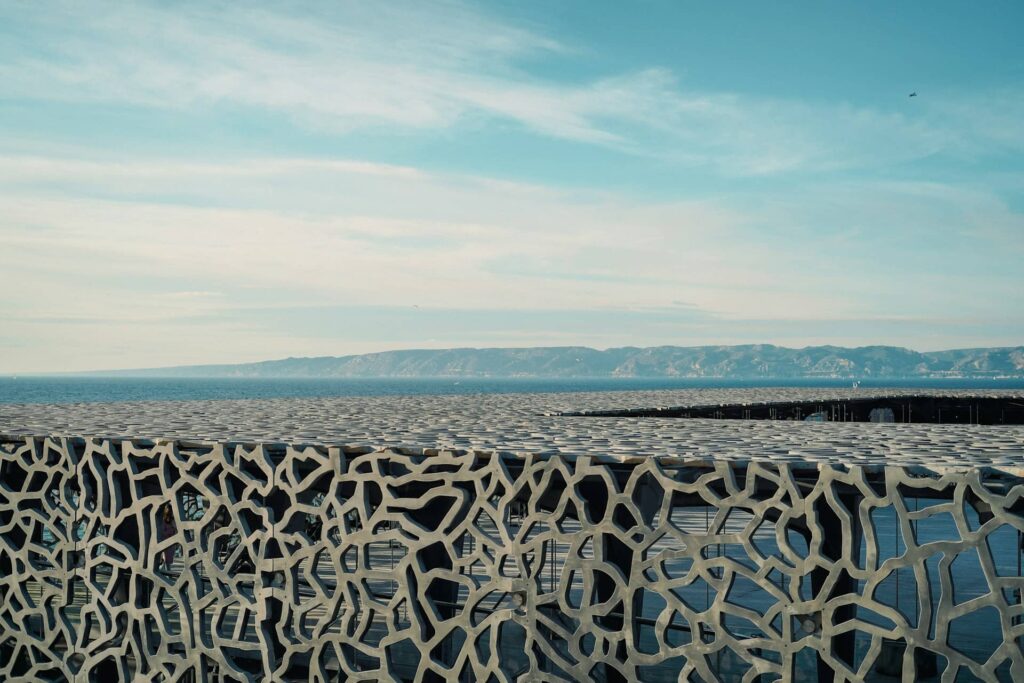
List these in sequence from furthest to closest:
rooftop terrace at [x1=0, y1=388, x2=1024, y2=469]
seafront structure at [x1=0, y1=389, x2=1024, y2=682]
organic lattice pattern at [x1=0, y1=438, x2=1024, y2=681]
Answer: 1. rooftop terrace at [x1=0, y1=388, x2=1024, y2=469]
2. seafront structure at [x1=0, y1=389, x2=1024, y2=682]
3. organic lattice pattern at [x1=0, y1=438, x2=1024, y2=681]

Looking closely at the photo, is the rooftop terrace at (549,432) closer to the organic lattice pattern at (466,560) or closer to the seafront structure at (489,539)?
the seafront structure at (489,539)

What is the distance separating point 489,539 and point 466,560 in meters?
0.31

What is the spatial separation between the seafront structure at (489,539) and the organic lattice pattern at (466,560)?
31 mm

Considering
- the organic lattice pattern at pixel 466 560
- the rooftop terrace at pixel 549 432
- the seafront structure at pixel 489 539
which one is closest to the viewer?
the organic lattice pattern at pixel 466 560

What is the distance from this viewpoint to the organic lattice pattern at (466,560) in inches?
311

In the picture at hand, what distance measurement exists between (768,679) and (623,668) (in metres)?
6.60

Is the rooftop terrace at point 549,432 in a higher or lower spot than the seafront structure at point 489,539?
higher

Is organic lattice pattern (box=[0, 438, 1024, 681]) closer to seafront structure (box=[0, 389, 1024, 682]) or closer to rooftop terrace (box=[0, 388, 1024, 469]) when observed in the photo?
seafront structure (box=[0, 389, 1024, 682])

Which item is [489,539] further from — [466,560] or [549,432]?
[549,432]

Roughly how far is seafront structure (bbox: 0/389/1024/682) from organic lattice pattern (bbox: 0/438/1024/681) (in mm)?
31

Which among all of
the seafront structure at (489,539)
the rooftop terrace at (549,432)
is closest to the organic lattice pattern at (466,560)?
the seafront structure at (489,539)

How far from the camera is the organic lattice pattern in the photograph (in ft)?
25.9

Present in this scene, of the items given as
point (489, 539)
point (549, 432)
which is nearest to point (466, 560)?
point (489, 539)

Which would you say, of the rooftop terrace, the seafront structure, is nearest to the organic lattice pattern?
the seafront structure
